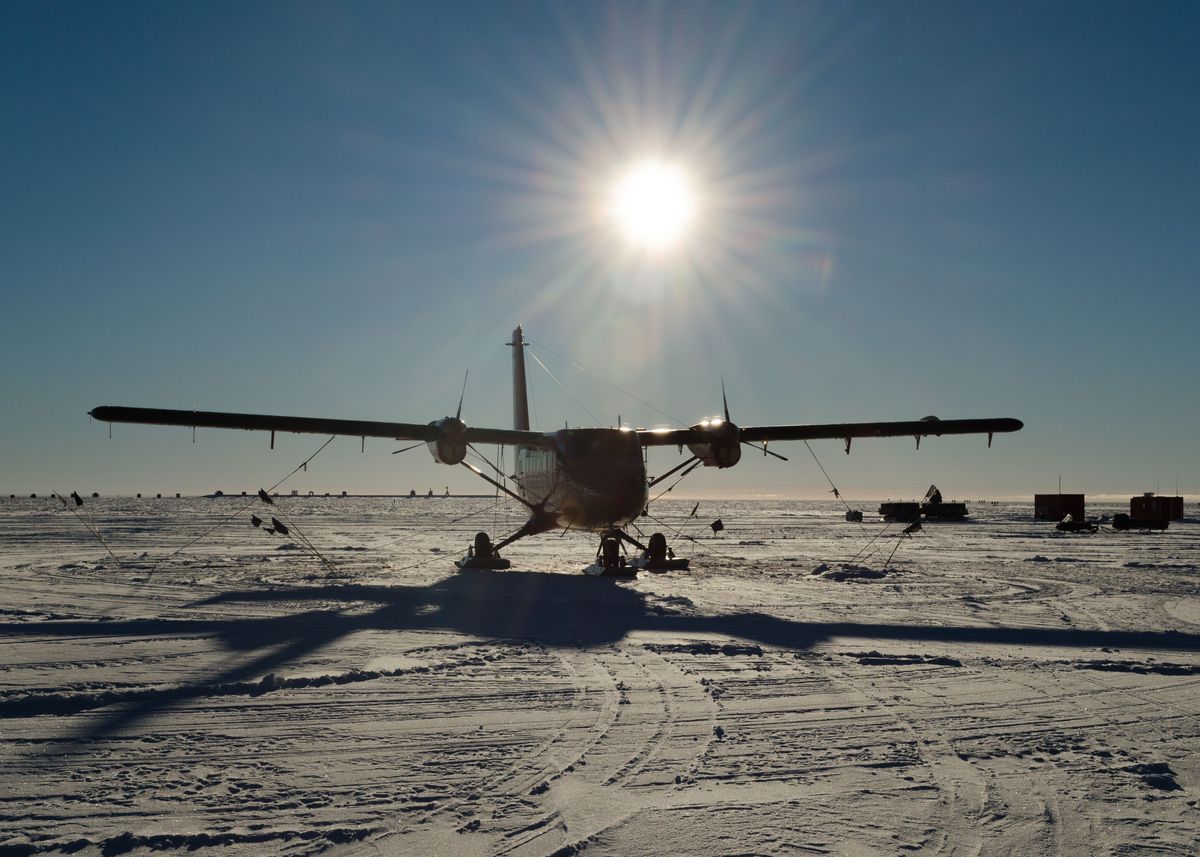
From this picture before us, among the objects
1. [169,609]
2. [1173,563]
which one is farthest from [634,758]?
[1173,563]

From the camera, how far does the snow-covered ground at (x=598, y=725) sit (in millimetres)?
4641

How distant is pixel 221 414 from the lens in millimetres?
20297

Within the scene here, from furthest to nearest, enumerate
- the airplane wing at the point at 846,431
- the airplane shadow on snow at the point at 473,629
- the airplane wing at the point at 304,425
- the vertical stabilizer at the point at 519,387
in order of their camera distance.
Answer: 1. the vertical stabilizer at the point at 519,387
2. the airplane wing at the point at 846,431
3. the airplane wing at the point at 304,425
4. the airplane shadow on snow at the point at 473,629

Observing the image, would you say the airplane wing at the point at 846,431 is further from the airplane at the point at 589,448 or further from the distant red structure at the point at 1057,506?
the distant red structure at the point at 1057,506

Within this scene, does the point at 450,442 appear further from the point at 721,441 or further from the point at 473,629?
the point at 473,629

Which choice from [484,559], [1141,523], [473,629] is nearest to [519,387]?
[484,559]

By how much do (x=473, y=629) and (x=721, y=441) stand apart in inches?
437

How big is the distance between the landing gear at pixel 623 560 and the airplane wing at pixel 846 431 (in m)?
2.81

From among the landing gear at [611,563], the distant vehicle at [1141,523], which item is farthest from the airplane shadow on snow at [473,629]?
the distant vehicle at [1141,523]

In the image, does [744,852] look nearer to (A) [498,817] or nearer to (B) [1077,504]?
(A) [498,817]

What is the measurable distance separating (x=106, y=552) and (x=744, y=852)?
28158 millimetres

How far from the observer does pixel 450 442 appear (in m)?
21.1

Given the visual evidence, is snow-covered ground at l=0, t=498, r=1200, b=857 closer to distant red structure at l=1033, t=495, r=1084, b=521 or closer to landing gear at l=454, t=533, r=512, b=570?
landing gear at l=454, t=533, r=512, b=570

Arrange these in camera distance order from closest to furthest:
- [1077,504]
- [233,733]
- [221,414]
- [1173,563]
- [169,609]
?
[233,733]
[169,609]
[221,414]
[1173,563]
[1077,504]
